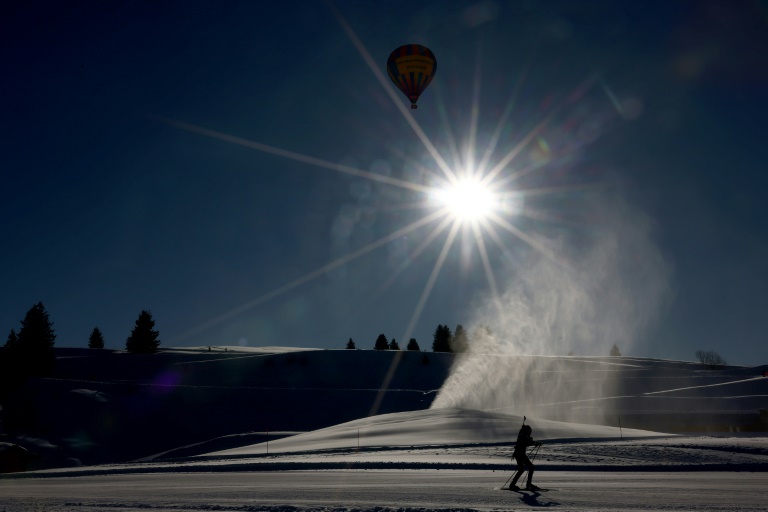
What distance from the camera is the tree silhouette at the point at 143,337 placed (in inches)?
3509

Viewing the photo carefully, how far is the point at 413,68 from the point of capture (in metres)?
59.0

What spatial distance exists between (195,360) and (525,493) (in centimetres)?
8075

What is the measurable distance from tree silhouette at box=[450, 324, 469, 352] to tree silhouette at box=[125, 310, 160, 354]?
58484 millimetres

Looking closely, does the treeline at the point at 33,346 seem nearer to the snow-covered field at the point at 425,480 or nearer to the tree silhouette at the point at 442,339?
the snow-covered field at the point at 425,480

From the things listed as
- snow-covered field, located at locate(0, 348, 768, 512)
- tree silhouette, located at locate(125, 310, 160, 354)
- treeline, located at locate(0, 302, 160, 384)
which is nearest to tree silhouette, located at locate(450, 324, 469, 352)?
tree silhouette, located at locate(125, 310, 160, 354)

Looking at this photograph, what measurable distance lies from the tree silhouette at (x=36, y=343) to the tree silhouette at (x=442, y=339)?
7282cm

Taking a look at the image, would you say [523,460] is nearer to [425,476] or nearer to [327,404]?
[425,476]

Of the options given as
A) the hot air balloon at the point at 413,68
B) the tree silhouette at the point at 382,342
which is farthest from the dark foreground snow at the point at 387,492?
the tree silhouette at the point at 382,342

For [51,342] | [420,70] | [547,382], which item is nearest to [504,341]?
[547,382]

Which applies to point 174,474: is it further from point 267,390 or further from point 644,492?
point 267,390

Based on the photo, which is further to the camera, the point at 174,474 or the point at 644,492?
the point at 174,474

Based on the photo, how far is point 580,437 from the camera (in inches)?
1055

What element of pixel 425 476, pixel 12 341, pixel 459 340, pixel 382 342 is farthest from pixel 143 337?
pixel 425 476

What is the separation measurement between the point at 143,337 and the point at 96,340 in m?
31.0
